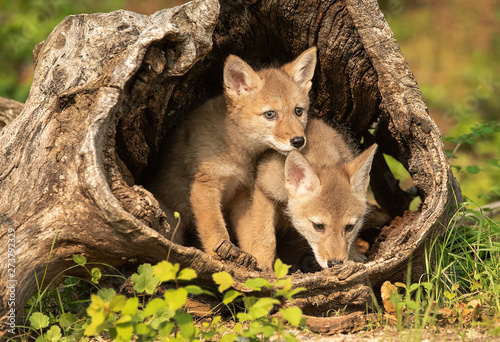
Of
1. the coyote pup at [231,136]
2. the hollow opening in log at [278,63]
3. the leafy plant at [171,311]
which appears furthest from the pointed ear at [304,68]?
the leafy plant at [171,311]

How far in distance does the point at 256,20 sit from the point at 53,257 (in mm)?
2259

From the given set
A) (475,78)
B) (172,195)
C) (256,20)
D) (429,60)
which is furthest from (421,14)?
(172,195)

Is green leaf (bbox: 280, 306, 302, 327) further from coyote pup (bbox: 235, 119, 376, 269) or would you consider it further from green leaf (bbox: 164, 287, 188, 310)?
coyote pup (bbox: 235, 119, 376, 269)

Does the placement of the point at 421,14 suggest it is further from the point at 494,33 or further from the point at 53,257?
the point at 53,257

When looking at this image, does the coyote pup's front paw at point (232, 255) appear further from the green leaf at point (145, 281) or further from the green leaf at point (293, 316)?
the green leaf at point (293, 316)

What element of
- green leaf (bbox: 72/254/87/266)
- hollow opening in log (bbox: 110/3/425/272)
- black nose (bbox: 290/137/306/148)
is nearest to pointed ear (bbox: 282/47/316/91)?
hollow opening in log (bbox: 110/3/425/272)

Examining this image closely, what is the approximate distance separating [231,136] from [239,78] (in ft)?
1.59

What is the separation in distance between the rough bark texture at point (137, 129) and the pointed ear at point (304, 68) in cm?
13

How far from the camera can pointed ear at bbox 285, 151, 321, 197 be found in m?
3.88

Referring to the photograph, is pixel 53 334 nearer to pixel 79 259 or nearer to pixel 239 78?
pixel 79 259

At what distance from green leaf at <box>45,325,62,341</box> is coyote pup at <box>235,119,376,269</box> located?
1.49 metres

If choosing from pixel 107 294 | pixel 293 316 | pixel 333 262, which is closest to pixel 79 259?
pixel 107 294

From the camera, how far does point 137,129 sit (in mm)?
3541

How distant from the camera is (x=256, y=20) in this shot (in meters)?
4.11
